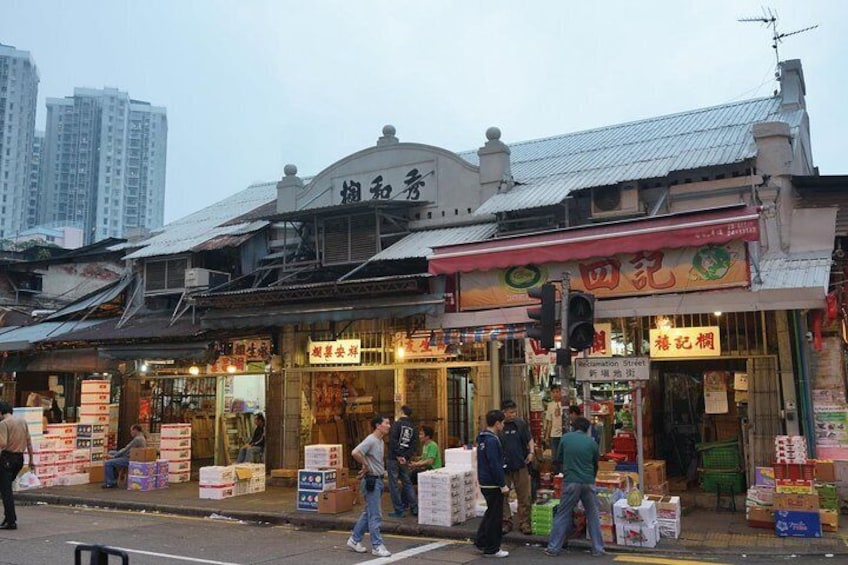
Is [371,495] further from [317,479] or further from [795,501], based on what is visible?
[795,501]

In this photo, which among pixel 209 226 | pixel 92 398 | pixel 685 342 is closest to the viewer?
pixel 685 342

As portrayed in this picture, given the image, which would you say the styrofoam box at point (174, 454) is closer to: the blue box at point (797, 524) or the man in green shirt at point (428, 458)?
the man in green shirt at point (428, 458)

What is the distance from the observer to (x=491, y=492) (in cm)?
956

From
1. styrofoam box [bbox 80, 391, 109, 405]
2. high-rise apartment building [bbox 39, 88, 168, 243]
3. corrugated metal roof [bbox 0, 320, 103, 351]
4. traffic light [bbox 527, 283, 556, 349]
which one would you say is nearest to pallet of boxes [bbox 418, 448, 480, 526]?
traffic light [bbox 527, 283, 556, 349]

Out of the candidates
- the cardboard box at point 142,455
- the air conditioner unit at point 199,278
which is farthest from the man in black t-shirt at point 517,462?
the air conditioner unit at point 199,278

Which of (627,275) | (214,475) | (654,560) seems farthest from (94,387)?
(654,560)

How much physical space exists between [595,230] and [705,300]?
2.06m

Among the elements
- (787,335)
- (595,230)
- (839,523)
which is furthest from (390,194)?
(839,523)

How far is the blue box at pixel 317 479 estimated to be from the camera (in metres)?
12.6

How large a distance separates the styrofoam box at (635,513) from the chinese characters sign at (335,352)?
25.6 ft

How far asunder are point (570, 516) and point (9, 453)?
338 inches

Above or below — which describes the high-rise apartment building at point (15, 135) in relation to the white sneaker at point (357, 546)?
above

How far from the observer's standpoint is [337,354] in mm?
16625

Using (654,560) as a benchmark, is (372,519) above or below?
above
